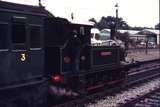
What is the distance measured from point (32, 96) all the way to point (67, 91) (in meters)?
2.96

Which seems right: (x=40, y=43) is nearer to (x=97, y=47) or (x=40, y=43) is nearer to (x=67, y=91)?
(x=67, y=91)

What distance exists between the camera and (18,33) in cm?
1048

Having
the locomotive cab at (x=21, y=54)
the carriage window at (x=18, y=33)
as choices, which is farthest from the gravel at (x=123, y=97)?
the carriage window at (x=18, y=33)

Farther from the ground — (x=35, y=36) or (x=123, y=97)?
(x=35, y=36)

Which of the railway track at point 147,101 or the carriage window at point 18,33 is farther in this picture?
the railway track at point 147,101

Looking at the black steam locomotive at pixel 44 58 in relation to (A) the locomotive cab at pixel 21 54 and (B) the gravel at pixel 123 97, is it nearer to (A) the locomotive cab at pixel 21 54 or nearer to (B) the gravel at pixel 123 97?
(A) the locomotive cab at pixel 21 54

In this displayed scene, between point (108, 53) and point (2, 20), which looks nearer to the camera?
point (2, 20)

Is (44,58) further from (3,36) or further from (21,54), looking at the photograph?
(3,36)

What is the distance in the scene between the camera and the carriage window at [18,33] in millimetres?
10352

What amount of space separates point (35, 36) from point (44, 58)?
3.38ft

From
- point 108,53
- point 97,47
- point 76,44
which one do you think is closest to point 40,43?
point 76,44

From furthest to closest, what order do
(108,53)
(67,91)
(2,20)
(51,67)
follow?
(108,53)
(67,91)
(51,67)
(2,20)

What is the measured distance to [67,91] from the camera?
1398 centimetres

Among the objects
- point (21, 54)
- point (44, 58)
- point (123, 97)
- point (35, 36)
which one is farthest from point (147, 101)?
point (21, 54)
